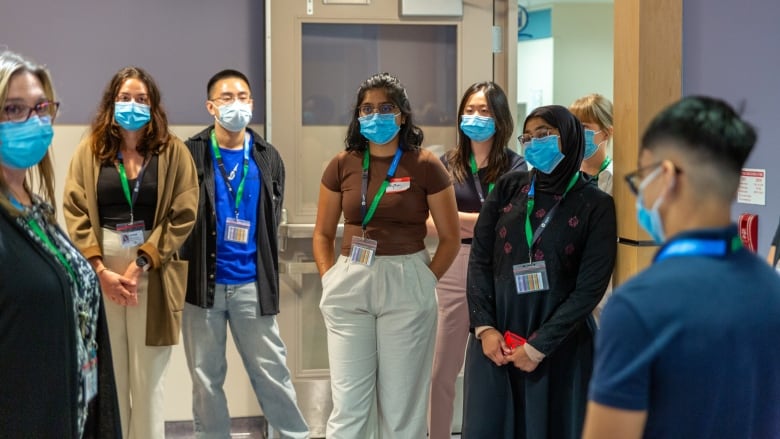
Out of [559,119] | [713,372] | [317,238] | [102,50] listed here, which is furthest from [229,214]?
[713,372]

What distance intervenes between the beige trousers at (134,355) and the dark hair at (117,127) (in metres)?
0.35

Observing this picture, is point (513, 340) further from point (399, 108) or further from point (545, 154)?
point (399, 108)

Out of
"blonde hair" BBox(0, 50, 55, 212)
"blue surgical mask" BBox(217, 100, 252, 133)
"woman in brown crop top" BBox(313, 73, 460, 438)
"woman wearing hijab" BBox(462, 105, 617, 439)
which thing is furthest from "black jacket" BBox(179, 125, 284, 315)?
"blonde hair" BBox(0, 50, 55, 212)

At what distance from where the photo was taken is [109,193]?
11.7 feet

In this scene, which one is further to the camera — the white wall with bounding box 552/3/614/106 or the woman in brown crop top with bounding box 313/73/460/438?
the white wall with bounding box 552/3/614/106

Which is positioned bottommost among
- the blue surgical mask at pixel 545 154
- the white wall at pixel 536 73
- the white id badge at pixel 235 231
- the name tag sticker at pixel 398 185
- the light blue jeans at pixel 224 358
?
the light blue jeans at pixel 224 358

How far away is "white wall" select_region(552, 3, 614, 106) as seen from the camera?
9047 mm

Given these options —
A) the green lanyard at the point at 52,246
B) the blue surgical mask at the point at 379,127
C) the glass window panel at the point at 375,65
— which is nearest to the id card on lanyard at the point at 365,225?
the blue surgical mask at the point at 379,127

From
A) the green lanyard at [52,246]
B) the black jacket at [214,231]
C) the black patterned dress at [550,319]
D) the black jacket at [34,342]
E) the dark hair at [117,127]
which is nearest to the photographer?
the black jacket at [34,342]

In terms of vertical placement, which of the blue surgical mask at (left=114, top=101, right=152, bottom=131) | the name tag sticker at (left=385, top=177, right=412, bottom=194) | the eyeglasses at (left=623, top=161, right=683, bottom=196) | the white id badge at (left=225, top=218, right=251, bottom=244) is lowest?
the white id badge at (left=225, top=218, right=251, bottom=244)

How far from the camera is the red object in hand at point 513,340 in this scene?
2840 mm

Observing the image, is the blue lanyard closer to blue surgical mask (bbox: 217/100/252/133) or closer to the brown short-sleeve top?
the brown short-sleeve top

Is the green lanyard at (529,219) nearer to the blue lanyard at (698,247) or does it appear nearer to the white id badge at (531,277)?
the white id badge at (531,277)

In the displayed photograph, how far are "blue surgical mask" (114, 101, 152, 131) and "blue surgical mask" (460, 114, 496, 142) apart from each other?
4.50 ft
